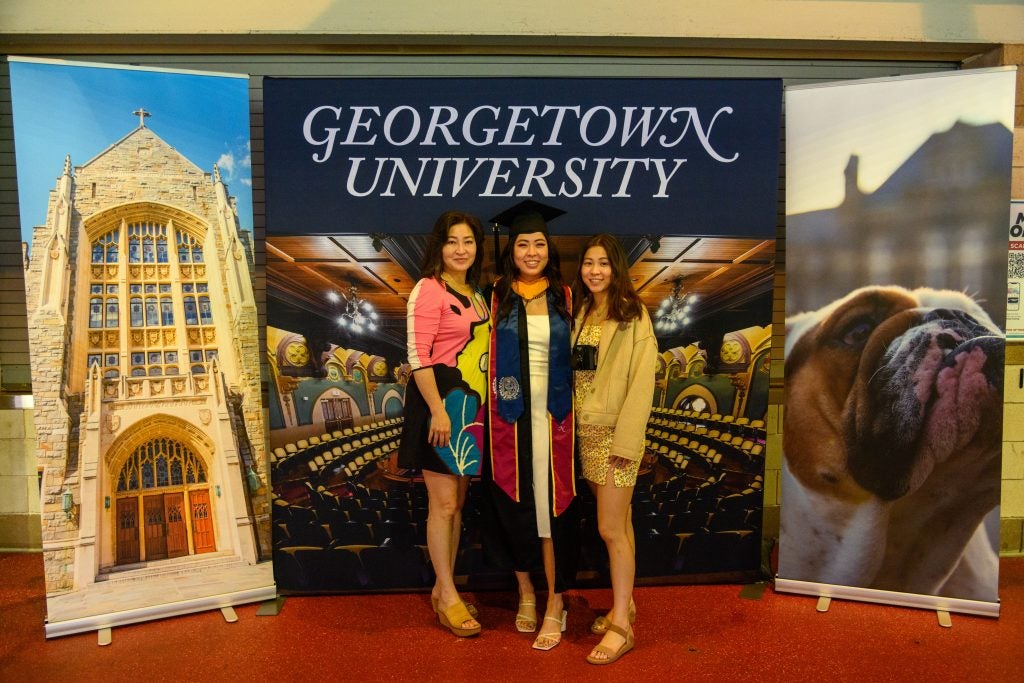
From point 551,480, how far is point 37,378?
221 cm

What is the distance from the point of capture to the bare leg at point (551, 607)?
9.18 feet

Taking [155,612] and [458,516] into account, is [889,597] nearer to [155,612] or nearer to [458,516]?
[458,516]

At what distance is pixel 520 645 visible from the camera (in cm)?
281

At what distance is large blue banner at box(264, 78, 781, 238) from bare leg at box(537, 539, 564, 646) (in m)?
1.44

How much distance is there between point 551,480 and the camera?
276 cm

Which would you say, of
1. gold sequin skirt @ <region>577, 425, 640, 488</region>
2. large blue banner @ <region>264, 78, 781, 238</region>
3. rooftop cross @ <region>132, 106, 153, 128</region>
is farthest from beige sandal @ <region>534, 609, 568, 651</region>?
rooftop cross @ <region>132, 106, 153, 128</region>

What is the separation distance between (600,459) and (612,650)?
0.76 metres

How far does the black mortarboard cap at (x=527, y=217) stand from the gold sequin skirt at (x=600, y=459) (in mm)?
834

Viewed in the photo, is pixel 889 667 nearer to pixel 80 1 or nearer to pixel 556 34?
pixel 556 34

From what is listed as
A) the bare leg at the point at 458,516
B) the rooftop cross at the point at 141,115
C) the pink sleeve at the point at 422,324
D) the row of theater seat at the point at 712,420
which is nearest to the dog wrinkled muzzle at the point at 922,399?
the row of theater seat at the point at 712,420

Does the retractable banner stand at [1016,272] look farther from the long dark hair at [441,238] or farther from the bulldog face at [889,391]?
the long dark hair at [441,238]

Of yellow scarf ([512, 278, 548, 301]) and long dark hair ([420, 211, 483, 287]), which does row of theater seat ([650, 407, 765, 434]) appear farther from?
long dark hair ([420, 211, 483, 287])

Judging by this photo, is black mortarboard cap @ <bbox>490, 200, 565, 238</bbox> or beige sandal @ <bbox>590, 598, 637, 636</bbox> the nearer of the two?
black mortarboard cap @ <bbox>490, 200, 565, 238</bbox>

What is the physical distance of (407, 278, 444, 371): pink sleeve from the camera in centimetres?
273
